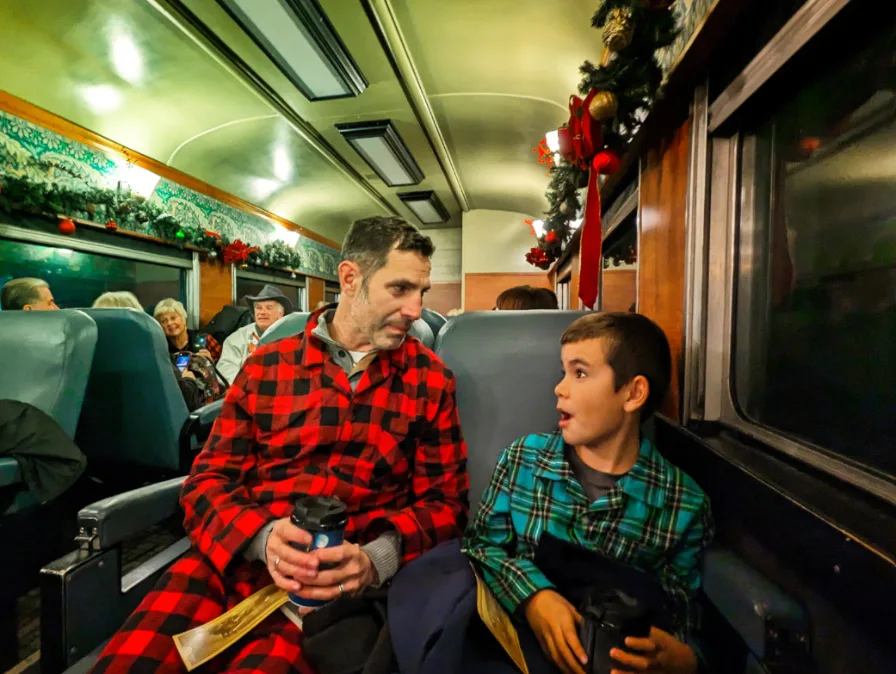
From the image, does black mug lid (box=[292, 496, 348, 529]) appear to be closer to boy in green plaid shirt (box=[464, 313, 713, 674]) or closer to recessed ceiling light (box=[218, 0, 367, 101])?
boy in green plaid shirt (box=[464, 313, 713, 674])

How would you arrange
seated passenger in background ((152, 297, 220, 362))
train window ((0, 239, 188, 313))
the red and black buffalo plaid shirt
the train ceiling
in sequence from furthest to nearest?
seated passenger in background ((152, 297, 220, 362)) → train window ((0, 239, 188, 313)) → the train ceiling → the red and black buffalo plaid shirt

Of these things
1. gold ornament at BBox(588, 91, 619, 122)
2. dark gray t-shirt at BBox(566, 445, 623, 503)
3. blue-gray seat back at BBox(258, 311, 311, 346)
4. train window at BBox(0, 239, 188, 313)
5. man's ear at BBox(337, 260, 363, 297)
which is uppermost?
gold ornament at BBox(588, 91, 619, 122)

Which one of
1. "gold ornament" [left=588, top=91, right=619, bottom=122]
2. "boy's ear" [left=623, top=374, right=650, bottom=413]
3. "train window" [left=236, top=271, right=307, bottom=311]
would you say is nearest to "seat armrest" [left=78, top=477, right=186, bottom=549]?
"boy's ear" [left=623, top=374, right=650, bottom=413]

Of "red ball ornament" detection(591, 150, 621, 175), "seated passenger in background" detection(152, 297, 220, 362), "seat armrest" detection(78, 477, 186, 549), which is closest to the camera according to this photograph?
"seat armrest" detection(78, 477, 186, 549)

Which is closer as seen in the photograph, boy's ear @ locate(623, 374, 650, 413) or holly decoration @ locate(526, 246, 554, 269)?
boy's ear @ locate(623, 374, 650, 413)

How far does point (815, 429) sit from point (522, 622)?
766mm

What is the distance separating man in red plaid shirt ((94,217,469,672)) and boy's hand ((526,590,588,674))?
0.34m

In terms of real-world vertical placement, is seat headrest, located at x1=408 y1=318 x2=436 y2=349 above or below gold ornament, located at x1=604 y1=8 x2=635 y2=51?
below

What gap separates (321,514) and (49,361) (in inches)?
59.9

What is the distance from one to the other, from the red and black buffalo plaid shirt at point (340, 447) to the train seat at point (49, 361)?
0.88 meters

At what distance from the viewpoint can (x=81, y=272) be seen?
13.9ft

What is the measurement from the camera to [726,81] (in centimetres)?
126

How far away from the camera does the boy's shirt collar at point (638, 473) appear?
1.06 metres

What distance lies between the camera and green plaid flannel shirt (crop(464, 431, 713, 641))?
3.41ft
